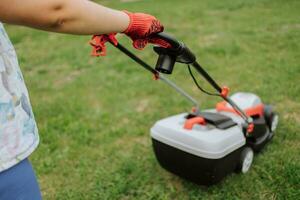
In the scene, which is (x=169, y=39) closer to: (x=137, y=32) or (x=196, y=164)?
(x=137, y=32)

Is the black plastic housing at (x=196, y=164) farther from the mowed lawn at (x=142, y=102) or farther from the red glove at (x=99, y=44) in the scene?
the red glove at (x=99, y=44)

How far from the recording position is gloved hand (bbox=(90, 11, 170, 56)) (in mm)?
1206

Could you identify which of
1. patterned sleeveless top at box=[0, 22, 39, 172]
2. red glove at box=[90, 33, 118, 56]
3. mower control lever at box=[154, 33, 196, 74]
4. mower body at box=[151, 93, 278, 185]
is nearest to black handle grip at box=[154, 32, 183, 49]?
mower control lever at box=[154, 33, 196, 74]

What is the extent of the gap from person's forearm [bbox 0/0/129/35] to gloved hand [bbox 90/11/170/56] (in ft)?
0.40

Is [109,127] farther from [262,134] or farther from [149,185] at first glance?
[262,134]

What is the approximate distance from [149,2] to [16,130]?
802 centimetres

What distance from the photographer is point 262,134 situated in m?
2.56

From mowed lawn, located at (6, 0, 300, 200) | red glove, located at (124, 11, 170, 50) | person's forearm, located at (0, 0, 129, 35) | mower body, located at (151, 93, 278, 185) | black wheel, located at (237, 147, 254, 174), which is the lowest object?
mowed lawn, located at (6, 0, 300, 200)

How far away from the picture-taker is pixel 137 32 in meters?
1.25

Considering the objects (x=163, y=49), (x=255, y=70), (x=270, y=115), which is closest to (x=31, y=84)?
(x=255, y=70)

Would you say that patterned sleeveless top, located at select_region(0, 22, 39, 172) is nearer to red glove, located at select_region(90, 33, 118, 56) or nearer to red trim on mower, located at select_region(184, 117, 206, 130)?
red glove, located at select_region(90, 33, 118, 56)

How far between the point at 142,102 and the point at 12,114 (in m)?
2.58

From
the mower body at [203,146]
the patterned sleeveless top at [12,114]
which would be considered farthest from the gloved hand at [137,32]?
the mower body at [203,146]

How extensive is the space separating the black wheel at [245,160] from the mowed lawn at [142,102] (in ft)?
0.16
